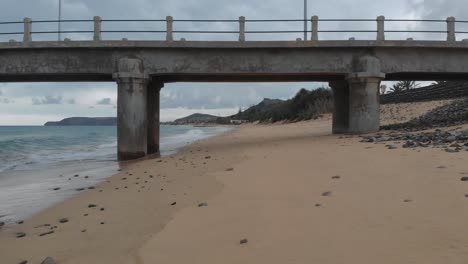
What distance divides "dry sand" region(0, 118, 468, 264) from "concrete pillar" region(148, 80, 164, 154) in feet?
34.9

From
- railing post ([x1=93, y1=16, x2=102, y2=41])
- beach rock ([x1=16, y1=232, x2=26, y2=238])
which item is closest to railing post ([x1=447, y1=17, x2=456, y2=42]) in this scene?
railing post ([x1=93, y1=16, x2=102, y2=41])

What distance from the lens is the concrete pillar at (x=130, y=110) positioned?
15852 mm

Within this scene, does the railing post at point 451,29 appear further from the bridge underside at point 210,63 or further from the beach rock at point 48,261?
the beach rock at point 48,261

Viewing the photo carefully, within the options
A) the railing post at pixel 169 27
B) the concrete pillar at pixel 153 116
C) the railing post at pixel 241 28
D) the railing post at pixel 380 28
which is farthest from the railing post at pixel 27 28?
the railing post at pixel 380 28

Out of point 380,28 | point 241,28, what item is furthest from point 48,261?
point 380,28

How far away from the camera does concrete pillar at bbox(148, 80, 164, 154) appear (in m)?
18.6

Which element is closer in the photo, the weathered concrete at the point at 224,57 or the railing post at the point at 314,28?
the weathered concrete at the point at 224,57

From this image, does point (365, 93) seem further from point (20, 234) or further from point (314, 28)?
point (20, 234)

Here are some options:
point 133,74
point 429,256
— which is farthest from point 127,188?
point 133,74

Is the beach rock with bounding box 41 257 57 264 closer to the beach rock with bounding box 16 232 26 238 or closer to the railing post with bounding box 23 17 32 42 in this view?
the beach rock with bounding box 16 232 26 238

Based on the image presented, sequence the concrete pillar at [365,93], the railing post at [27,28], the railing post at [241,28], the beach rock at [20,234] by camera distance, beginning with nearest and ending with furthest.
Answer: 1. the beach rock at [20,234]
2. the railing post at [27,28]
3. the railing post at [241,28]
4. the concrete pillar at [365,93]

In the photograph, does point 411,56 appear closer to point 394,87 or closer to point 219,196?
point 219,196

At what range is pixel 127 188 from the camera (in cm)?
848

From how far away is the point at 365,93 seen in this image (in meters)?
17.2
